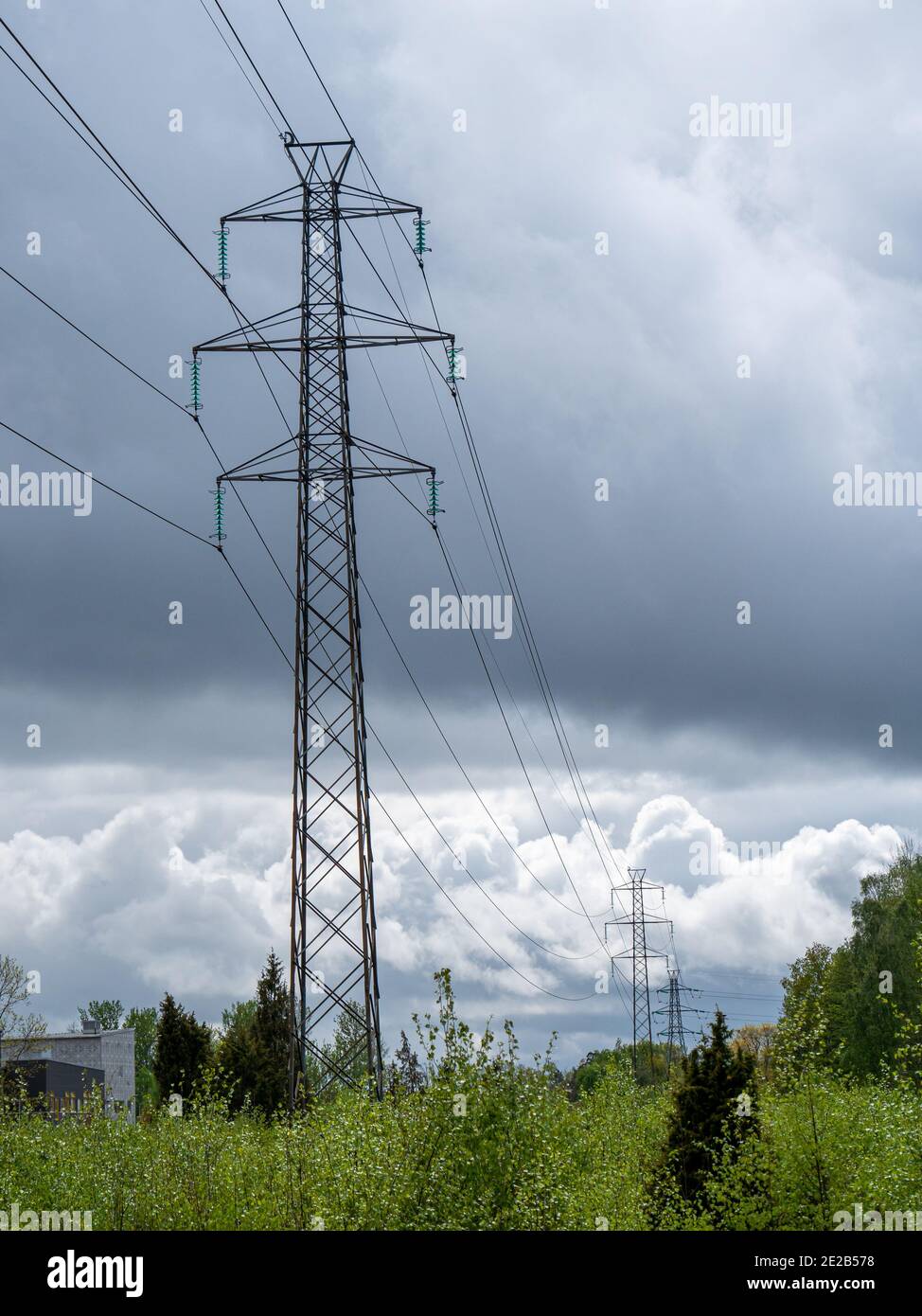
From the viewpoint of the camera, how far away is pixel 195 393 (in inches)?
1225

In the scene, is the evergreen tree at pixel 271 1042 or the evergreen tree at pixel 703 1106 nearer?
the evergreen tree at pixel 703 1106

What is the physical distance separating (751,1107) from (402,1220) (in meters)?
15.4

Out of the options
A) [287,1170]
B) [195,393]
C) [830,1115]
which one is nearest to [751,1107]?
[830,1115]

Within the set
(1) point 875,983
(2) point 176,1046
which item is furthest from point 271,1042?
(1) point 875,983

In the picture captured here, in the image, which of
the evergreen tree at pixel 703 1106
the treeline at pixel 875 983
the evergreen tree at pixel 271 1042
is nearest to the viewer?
the evergreen tree at pixel 703 1106

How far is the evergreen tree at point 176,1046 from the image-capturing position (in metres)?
74.6

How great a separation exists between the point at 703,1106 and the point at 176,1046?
141 feet

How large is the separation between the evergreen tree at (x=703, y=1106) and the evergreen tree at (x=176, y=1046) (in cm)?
4007

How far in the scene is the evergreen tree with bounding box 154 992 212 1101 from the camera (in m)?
74.6

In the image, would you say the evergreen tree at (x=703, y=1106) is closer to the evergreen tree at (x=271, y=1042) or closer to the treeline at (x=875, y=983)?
the evergreen tree at (x=271, y=1042)

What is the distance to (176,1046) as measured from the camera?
7531 cm

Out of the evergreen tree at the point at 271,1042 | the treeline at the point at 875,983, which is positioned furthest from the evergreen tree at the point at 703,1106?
the treeline at the point at 875,983

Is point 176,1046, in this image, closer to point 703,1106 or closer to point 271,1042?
point 271,1042
